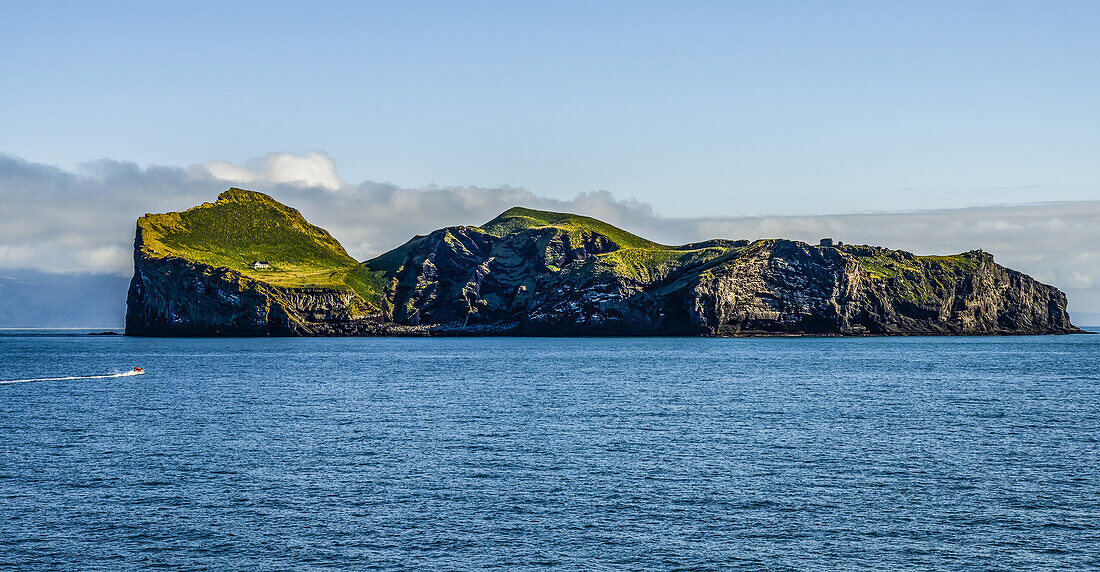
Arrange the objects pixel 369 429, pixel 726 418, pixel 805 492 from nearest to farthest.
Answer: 1. pixel 805 492
2. pixel 369 429
3. pixel 726 418

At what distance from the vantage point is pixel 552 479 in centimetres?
4688

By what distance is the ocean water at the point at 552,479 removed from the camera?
34.1m

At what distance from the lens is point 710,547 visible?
3450cm

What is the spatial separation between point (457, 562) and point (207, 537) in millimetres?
10723

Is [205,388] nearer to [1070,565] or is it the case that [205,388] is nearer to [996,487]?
[996,487]

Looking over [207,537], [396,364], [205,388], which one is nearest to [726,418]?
[207,537]

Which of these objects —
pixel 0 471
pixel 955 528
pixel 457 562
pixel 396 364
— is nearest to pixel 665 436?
pixel 955 528

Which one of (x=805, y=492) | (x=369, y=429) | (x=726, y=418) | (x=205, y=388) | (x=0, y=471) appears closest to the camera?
(x=805, y=492)

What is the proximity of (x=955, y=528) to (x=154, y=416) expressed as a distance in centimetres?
6262

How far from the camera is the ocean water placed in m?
34.1

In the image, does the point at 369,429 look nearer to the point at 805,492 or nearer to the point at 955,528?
the point at 805,492

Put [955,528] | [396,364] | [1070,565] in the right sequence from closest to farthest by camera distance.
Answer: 1. [1070,565]
2. [955,528]
3. [396,364]

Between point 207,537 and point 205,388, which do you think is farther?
point 205,388

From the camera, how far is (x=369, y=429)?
66500mm
